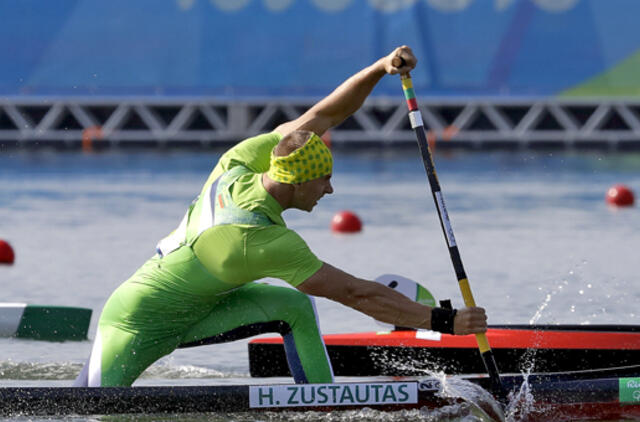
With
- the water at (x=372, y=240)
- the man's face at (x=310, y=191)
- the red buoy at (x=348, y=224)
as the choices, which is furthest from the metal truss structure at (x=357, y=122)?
the man's face at (x=310, y=191)

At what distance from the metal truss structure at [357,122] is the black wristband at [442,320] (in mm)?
26734

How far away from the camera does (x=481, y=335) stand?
224 inches

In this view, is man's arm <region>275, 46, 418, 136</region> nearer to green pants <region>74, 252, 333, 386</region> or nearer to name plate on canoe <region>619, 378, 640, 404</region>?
green pants <region>74, 252, 333, 386</region>

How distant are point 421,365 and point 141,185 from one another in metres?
13.7

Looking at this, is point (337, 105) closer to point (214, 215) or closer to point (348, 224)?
point (214, 215)

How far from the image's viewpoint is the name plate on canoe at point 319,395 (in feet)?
17.5

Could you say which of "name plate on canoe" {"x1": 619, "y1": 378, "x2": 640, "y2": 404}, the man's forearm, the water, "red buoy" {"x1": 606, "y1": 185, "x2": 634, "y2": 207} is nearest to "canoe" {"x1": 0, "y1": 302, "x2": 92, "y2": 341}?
the water

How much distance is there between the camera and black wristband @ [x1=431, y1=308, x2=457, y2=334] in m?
5.27

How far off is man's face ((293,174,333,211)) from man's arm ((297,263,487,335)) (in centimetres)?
30

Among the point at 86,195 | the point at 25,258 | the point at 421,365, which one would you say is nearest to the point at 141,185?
the point at 86,195

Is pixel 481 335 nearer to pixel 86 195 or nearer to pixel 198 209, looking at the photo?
pixel 198 209

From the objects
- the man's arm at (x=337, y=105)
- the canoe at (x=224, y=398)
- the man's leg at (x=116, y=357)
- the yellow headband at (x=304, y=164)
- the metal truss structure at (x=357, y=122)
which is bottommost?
the canoe at (x=224, y=398)

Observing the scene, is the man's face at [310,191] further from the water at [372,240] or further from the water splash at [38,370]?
the water splash at [38,370]

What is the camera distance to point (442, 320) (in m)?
5.27
